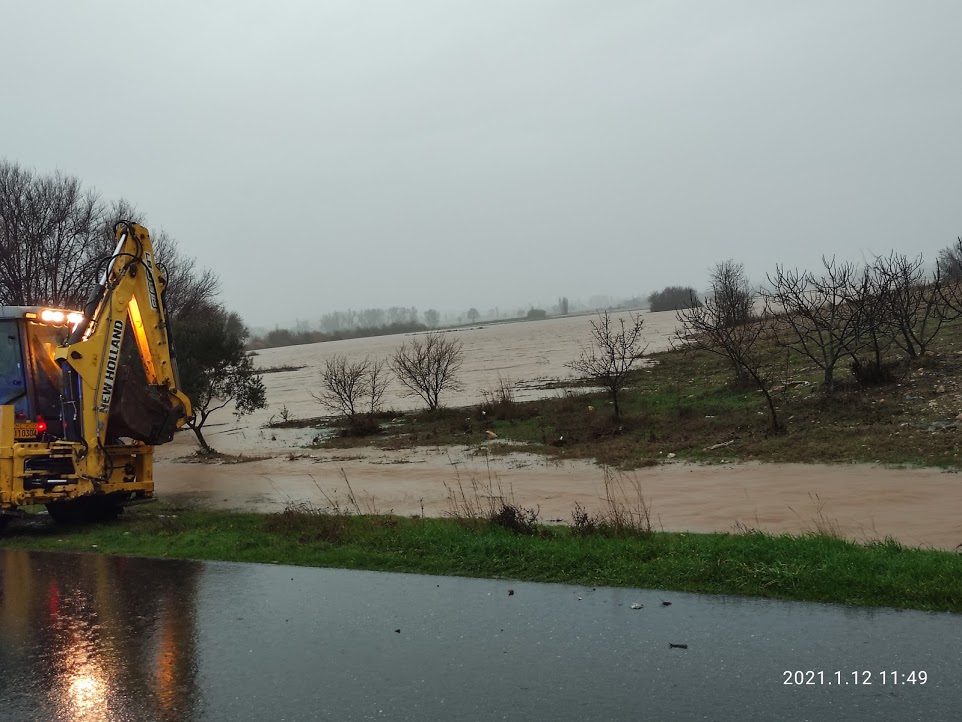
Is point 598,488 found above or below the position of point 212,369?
below

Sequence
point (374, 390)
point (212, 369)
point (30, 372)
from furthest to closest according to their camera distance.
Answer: point (374, 390) < point (212, 369) < point (30, 372)

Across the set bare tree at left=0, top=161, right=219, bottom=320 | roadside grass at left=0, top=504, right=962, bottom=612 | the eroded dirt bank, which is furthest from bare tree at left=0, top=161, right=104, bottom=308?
roadside grass at left=0, top=504, right=962, bottom=612

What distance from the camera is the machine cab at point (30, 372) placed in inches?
434

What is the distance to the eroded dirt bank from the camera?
10.6 m

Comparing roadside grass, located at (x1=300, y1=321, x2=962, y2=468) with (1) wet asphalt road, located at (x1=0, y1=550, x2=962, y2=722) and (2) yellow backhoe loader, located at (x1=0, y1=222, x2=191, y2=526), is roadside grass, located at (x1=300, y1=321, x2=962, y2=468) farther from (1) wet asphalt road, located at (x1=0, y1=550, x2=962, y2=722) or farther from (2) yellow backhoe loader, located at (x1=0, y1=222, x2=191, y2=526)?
(1) wet asphalt road, located at (x1=0, y1=550, x2=962, y2=722)

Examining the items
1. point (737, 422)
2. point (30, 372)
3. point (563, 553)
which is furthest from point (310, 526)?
point (737, 422)

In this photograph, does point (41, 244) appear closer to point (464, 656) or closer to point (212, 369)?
point (212, 369)

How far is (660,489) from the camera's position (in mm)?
13938

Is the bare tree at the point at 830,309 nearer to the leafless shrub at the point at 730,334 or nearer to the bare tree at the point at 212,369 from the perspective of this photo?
the leafless shrub at the point at 730,334
